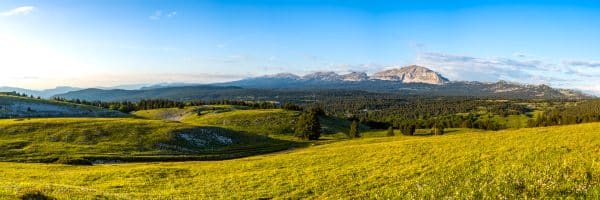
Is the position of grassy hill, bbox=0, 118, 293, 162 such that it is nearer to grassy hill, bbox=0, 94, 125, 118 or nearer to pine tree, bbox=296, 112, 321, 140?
pine tree, bbox=296, 112, 321, 140

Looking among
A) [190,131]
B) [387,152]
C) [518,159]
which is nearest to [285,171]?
[387,152]

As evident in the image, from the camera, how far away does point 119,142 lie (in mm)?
100438

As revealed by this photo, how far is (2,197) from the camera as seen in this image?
2014 cm

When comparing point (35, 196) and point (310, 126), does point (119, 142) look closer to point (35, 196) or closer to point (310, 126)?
point (310, 126)

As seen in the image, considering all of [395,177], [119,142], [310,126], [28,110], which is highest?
[395,177]

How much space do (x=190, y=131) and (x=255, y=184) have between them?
86662 millimetres

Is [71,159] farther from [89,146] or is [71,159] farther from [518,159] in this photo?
[518,159]

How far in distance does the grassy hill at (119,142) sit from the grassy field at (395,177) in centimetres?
3179

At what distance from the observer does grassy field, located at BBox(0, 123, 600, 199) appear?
19.7m

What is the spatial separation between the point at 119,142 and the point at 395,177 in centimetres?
8236

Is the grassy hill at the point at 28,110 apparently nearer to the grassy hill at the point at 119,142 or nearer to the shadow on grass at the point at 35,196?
the grassy hill at the point at 119,142

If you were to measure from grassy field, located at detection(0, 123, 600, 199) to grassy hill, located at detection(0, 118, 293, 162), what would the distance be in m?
31.8

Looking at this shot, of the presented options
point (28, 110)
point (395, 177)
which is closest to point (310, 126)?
point (395, 177)

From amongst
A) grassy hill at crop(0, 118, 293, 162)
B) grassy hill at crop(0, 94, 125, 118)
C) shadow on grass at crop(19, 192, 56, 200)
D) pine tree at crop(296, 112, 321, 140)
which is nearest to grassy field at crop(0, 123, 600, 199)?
shadow on grass at crop(19, 192, 56, 200)
